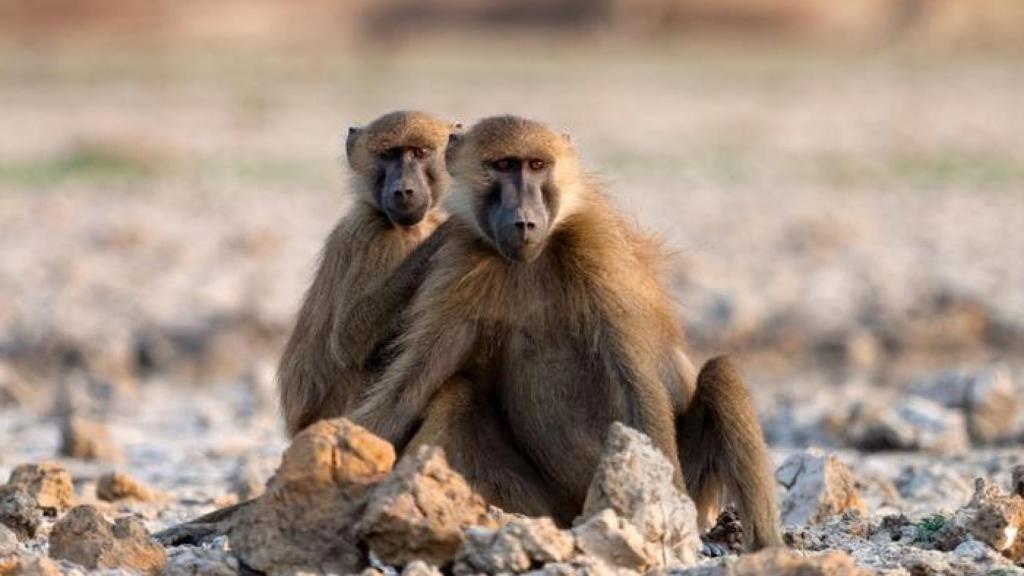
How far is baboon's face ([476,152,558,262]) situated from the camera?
6.22 metres

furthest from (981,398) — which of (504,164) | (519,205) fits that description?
(519,205)

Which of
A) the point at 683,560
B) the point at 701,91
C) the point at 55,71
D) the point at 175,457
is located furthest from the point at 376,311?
the point at 55,71

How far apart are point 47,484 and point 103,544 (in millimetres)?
1493

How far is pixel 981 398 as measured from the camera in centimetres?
970

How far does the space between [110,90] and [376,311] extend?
1024 inches

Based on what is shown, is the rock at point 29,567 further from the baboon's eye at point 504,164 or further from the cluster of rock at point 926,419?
the cluster of rock at point 926,419

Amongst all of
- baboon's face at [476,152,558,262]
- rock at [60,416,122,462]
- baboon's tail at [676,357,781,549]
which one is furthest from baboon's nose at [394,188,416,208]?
rock at [60,416,122,462]

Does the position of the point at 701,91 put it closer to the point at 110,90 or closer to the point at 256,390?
the point at 110,90

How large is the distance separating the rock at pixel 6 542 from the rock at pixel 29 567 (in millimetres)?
197

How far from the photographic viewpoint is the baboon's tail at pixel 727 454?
20.6 feet

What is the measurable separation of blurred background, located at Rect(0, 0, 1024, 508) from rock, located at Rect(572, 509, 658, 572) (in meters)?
3.14

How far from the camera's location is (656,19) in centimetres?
4647

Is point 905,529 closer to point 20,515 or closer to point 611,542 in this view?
point 611,542

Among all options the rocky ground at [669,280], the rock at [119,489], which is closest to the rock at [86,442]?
the rocky ground at [669,280]
